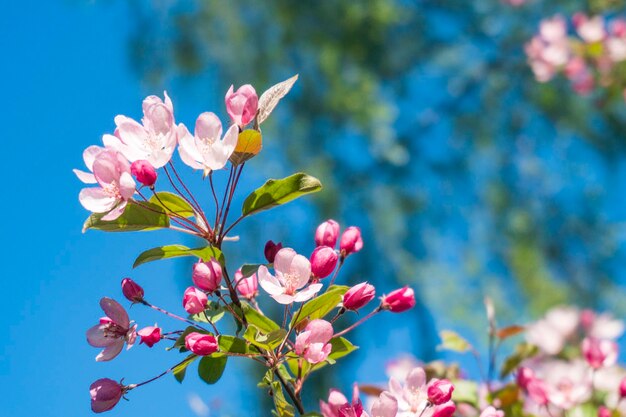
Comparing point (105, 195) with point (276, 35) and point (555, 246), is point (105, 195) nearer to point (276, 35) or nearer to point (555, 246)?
point (276, 35)

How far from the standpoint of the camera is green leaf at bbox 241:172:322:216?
A: 0.67 meters

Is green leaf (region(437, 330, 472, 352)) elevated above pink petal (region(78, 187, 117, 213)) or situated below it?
below

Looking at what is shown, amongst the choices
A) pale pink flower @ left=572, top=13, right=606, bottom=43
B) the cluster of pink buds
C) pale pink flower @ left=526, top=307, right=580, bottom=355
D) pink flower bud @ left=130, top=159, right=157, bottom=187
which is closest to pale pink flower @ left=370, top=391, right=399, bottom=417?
pink flower bud @ left=130, top=159, right=157, bottom=187

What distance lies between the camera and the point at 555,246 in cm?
433

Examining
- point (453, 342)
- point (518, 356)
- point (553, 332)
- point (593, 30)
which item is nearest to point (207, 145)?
point (453, 342)

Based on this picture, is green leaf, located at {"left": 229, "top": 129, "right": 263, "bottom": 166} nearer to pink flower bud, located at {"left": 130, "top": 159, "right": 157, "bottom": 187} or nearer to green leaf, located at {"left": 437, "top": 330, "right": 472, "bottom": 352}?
pink flower bud, located at {"left": 130, "top": 159, "right": 157, "bottom": 187}

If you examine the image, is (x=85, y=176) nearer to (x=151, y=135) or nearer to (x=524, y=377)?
(x=151, y=135)

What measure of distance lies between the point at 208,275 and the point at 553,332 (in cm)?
126

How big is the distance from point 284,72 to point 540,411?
3.03m

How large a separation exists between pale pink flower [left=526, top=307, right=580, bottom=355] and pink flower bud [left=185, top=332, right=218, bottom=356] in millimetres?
1068

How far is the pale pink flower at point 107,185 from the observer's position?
2.10ft

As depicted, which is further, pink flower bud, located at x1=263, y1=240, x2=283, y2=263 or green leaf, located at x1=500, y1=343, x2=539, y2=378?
green leaf, located at x1=500, y1=343, x2=539, y2=378

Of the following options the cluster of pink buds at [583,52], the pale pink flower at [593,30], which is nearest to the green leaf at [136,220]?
the cluster of pink buds at [583,52]

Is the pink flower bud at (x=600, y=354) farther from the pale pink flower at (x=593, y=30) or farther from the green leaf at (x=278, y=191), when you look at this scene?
the pale pink flower at (x=593, y=30)
